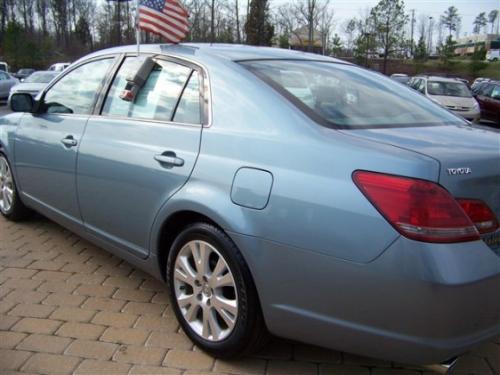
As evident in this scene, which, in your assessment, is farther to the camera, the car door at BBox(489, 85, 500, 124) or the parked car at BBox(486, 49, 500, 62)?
the parked car at BBox(486, 49, 500, 62)

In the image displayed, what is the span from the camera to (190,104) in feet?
9.71

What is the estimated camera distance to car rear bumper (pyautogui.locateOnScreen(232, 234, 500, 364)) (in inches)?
78.5

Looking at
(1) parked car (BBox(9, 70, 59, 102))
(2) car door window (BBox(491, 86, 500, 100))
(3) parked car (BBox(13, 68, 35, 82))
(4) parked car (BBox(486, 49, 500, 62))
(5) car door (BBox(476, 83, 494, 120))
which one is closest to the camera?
(2) car door window (BBox(491, 86, 500, 100))

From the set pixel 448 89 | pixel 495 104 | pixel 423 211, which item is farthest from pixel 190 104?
pixel 495 104

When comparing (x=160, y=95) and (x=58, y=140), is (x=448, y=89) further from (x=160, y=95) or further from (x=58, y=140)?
(x=160, y=95)

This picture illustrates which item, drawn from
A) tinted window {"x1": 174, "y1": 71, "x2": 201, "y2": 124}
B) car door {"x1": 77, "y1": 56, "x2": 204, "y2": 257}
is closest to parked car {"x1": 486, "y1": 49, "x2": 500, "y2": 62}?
car door {"x1": 77, "y1": 56, "x2": 204, "y2": 257}

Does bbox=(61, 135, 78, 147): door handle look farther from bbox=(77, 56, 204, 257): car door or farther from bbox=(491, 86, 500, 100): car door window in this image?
bbox=(491, 86, 500, 100): car door window

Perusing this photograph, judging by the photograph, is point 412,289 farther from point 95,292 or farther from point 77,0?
point 77,0

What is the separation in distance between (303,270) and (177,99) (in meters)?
1.34

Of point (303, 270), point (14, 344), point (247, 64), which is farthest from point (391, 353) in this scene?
point (14, 344)

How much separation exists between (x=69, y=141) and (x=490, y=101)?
595 inches

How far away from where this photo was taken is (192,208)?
268cm

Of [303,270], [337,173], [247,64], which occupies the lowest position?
[303,270]

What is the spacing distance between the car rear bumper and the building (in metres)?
78.3
